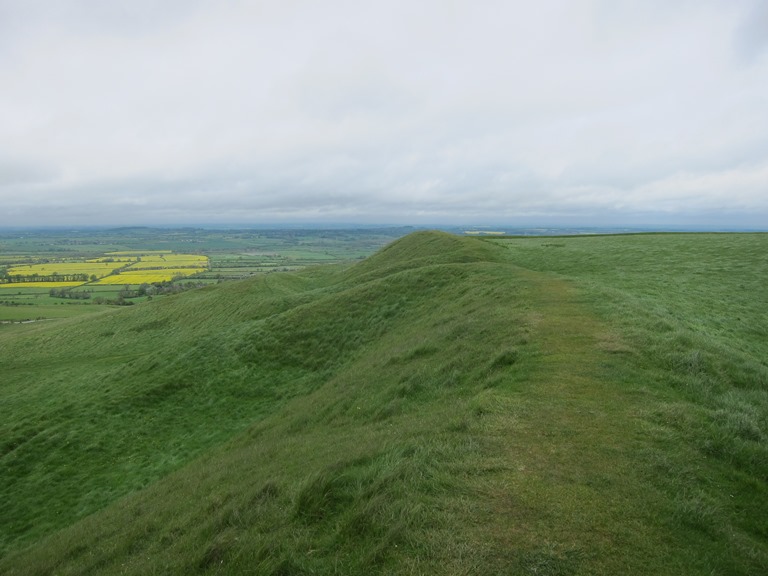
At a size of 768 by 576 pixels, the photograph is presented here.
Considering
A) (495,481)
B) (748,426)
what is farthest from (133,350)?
(748,426)

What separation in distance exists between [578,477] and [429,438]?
3.28 metres

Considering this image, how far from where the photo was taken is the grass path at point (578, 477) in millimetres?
5844

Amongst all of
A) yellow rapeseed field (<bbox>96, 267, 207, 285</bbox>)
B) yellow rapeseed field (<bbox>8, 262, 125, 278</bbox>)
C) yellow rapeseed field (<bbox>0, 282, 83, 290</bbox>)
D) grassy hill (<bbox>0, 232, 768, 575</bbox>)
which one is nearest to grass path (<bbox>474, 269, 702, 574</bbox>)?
grassy hill (<bbox>0, 232, 768, 575</bbox>)

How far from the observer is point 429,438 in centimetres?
955

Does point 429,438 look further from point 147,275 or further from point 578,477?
point 147,275

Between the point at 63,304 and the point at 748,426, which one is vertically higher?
the point at 748,426

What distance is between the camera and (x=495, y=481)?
7.50 meters

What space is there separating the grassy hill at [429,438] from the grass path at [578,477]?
43 mm

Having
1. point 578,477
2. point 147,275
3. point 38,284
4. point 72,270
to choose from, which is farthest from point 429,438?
point 72,270

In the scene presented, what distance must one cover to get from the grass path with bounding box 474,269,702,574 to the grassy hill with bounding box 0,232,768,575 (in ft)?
0.14

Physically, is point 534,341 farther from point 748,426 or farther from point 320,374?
point 320,374

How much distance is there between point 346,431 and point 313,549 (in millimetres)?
6768

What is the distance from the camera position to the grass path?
584 cm

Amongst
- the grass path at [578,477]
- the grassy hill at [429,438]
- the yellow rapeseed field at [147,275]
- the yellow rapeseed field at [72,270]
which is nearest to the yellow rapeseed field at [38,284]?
the yellow rapeseed field at [147,275]
